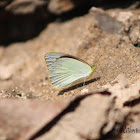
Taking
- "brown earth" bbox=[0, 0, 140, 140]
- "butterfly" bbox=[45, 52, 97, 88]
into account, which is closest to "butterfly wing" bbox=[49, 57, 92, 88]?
"butterfly" bbox=[45, 52, 97, 88]

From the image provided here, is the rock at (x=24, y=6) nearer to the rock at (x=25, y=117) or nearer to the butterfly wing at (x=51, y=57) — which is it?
the butterfly wing at (x=51, y=57)

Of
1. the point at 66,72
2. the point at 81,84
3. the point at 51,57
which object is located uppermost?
the point at 51,57

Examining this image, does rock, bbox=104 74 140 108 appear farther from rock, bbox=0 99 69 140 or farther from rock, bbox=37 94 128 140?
rock, bbox=0 99 69 140

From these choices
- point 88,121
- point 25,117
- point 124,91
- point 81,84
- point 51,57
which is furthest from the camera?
point 81,84

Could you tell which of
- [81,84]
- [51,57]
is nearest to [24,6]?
[51,57]

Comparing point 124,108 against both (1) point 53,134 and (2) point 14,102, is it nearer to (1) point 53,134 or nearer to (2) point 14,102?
(1) point 53,134

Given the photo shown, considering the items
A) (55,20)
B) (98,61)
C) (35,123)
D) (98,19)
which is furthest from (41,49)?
(35,123)

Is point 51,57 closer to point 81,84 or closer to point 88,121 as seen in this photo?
point 81,84
